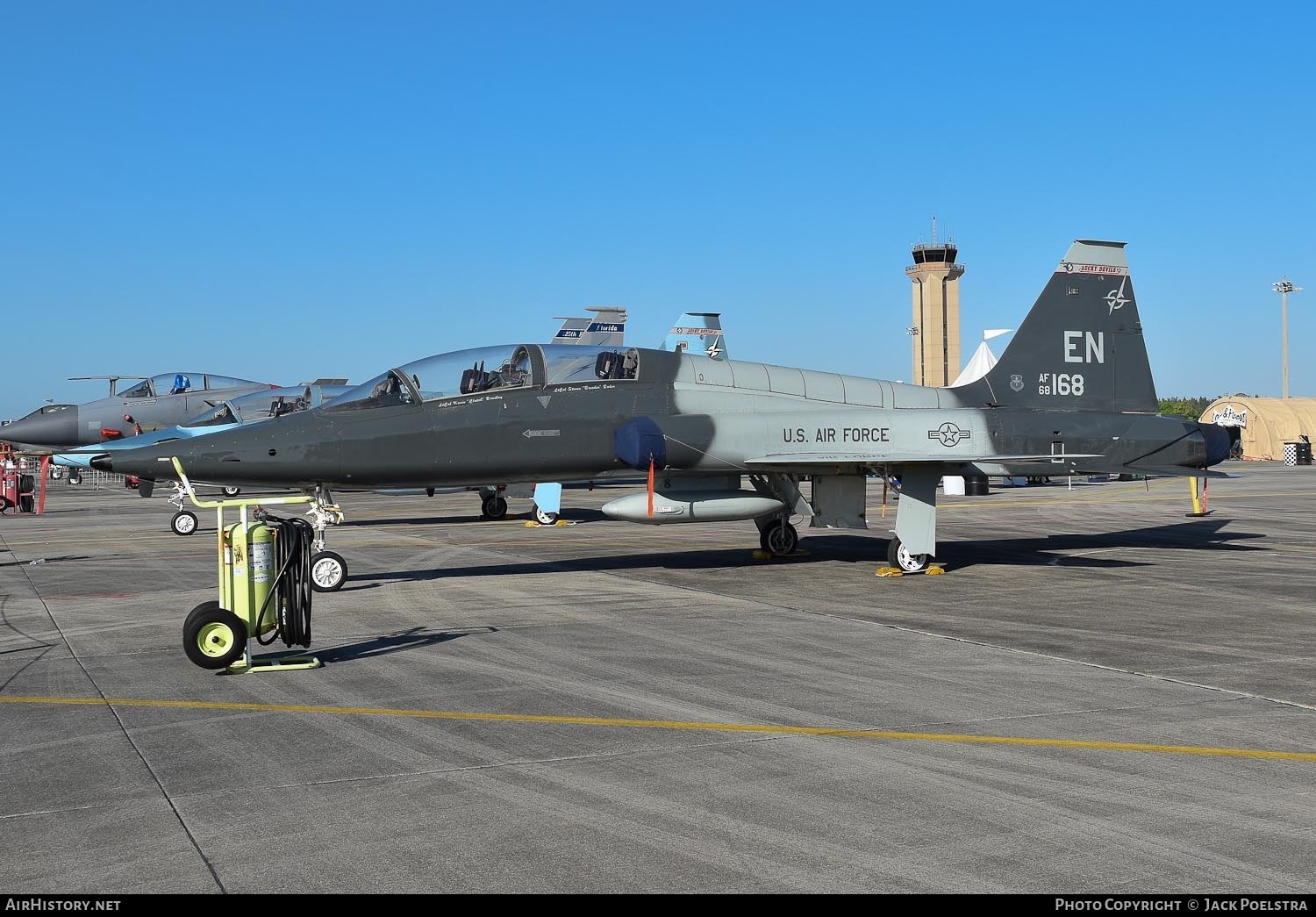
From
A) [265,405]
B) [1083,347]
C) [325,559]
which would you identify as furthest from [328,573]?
[265,405]

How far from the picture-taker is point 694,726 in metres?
7.51

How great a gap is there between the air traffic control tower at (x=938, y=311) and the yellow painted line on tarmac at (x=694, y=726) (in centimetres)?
11890

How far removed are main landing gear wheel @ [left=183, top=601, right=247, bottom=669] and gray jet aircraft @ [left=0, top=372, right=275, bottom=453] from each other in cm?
2370

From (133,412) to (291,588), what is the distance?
25421mm

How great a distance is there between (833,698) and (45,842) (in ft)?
16.6

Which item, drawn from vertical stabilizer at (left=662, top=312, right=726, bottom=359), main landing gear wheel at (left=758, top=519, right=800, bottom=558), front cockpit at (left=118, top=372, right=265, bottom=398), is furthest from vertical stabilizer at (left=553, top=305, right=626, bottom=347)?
main landing gear wheel at (left=758, top=519, right=800, bottom=558)

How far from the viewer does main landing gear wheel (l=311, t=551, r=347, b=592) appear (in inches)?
572

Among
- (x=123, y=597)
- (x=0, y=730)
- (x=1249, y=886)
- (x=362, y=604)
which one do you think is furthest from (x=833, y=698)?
(x=123, y=597)

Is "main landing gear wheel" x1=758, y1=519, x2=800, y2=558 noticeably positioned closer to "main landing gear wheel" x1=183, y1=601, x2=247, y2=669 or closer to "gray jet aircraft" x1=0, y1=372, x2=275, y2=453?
"main landing gear wheel" x1=183, y1=601, x2=247, y2=669

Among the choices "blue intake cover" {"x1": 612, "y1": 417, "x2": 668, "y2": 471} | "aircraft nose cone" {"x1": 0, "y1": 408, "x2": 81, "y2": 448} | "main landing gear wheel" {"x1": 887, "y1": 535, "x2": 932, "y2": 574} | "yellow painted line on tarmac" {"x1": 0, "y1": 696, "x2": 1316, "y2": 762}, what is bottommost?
"yellow painted line on tarmac" {"x1": 0, "y1": 696, "x2": 1316, "y2": 762}

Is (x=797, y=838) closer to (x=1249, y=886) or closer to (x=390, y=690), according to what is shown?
(x=1249, y=886)

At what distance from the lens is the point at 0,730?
750cm

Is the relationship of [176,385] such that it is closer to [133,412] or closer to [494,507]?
Result: [133,412]

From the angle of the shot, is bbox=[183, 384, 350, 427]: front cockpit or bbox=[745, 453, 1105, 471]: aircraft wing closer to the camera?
bbox=[745, 453, 1105, 471]: aircraft wing
